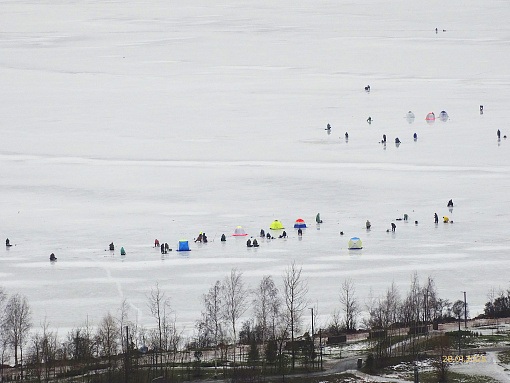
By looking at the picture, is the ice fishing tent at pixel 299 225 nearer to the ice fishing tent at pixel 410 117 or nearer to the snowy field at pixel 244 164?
the snowy field at pixel 244 164

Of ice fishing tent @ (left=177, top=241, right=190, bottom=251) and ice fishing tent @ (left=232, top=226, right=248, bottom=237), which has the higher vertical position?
ice fishing tent @ (left=232, top=226, right=248, bottom=237)

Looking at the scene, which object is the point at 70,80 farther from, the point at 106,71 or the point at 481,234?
the point at 481,234

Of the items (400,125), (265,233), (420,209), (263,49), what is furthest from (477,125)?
(263,49)

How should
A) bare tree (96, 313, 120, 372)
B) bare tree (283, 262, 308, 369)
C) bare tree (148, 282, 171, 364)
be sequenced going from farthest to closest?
bare tree (283, 262, 308, 369) → bare tree (148, 282, 171, 364) → bare tree (96, 313, 120, 372)

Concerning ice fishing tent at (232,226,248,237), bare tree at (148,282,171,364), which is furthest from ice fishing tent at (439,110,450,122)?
bare tree at (148,282,171,364)

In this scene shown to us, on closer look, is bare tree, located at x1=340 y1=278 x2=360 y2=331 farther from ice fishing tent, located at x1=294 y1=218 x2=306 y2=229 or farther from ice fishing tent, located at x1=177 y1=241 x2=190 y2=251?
ice fishing tent, located at x1=294 y1=218 x2=306 y2=229

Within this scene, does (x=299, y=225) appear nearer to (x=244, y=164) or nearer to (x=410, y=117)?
(x=244, y=164)
